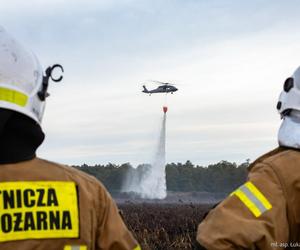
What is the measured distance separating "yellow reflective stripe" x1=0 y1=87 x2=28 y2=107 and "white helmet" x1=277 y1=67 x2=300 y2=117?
45.6 inches

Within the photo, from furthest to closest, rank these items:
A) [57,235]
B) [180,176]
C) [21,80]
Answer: [180,176] < [21,80] < [57,235]

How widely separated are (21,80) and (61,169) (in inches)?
14.9

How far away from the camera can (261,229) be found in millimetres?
2518

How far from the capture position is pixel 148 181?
374 feet

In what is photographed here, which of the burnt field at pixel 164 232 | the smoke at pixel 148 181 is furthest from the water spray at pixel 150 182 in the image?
the burnt field at pixel 164 232

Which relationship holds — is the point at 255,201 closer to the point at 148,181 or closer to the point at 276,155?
the point at 276,155

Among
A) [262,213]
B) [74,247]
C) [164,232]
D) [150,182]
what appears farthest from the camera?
[150,182]

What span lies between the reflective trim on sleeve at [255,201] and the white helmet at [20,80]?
0.86 metres

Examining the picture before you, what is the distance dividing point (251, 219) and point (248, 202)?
71mm

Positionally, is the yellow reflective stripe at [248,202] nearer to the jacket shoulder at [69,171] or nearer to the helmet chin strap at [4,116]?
the jacket shoulder at [69,171]

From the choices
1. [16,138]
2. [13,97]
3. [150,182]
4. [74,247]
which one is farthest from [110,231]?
[150,182]

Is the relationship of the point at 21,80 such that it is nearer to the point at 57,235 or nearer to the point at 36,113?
the point at 36,113

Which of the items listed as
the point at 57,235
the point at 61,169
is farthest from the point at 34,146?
the point at 57,235

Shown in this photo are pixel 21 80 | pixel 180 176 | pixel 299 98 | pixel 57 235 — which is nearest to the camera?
pixel 57 235
